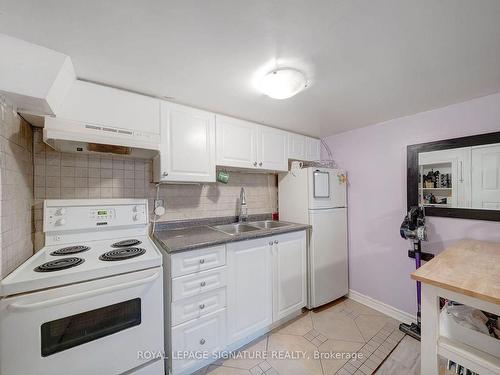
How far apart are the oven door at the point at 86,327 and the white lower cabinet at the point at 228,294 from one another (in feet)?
0.50

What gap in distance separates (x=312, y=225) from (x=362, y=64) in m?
1.49

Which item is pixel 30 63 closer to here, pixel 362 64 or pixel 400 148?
pixel 362 64

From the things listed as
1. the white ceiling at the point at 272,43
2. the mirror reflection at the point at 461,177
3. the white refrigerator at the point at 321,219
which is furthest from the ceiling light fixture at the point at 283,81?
the mirror reflection at the point at 461,177

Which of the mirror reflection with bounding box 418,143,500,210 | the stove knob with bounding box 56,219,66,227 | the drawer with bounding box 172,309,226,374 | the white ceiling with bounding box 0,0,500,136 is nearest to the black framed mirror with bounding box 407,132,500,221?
the mirror reflection with bounding box 418,143,500,210

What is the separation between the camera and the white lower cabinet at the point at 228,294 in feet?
4.59

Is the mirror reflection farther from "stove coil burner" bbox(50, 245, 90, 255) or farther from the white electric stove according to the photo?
"stove coil burner" bbox(50, 245, 90, 255)

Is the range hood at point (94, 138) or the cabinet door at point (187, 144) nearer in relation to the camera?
the range hood at point (94, 138)

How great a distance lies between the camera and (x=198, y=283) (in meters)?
1.47

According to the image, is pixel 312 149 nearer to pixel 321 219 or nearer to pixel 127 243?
pixel 321 219

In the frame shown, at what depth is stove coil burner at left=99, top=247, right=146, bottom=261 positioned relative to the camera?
47.7 inches

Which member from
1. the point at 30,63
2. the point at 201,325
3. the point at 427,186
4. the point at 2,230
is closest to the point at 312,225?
the point at 427,186

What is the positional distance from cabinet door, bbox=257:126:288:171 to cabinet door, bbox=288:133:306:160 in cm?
7

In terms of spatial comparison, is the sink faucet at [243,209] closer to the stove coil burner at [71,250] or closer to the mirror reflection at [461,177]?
the stove coil burner at [71,250]

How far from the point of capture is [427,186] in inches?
76.7
